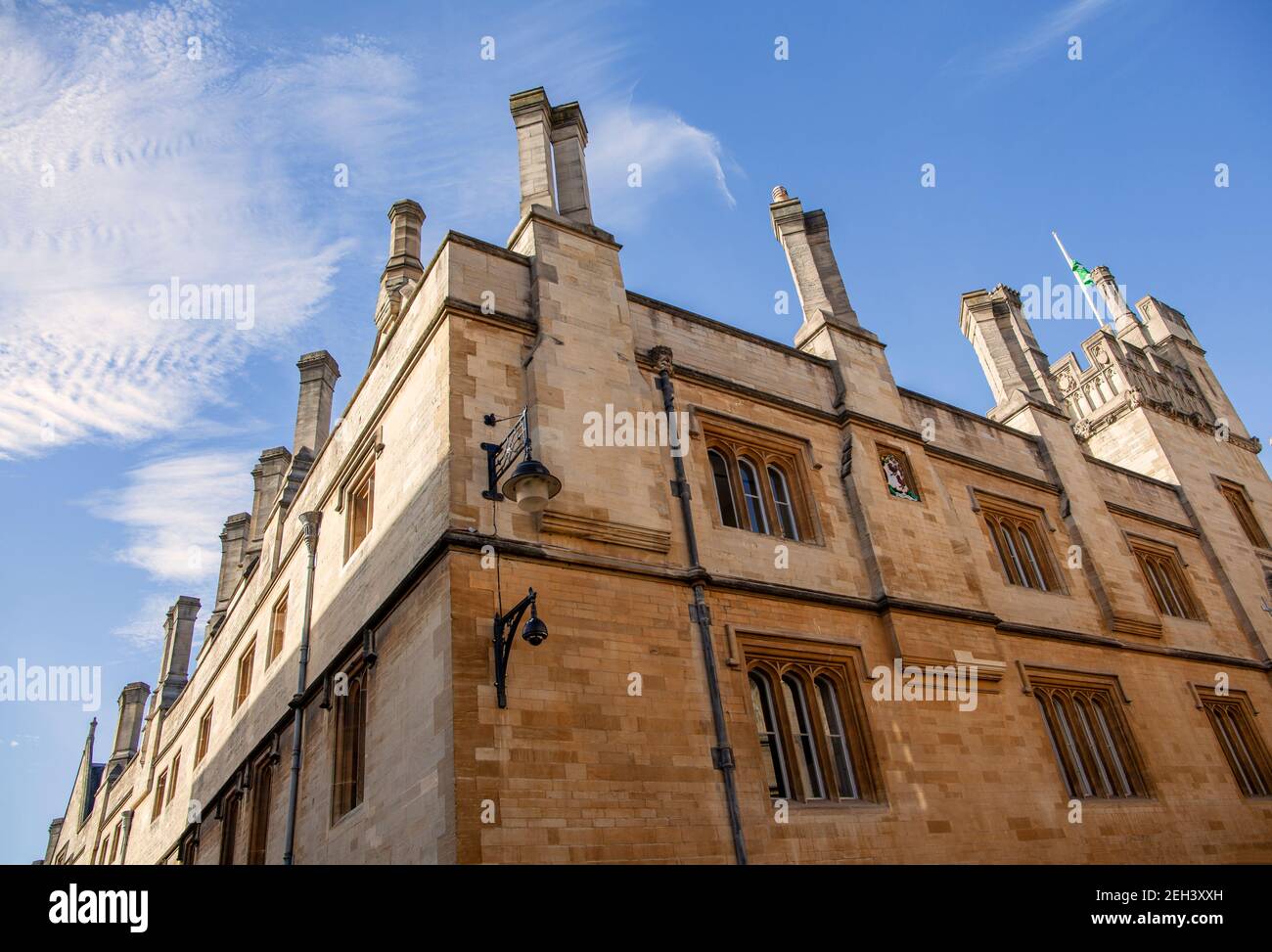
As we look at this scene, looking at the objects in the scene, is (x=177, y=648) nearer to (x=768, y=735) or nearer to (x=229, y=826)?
(x=229, y=826)

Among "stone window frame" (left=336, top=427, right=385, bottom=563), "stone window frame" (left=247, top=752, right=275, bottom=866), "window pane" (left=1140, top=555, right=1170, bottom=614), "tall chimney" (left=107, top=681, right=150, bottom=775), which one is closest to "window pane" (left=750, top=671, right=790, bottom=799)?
"stone window frame" (left=336, top=427, right=385, bottom=563)

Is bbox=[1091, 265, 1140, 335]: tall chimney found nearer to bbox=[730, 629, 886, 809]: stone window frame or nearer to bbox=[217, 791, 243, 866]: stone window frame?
bbox=[730, 629, 886, 809]: stone window frame

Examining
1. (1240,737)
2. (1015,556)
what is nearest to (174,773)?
(1015,556)

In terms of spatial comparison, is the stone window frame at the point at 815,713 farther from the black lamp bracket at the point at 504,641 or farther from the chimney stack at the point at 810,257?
the chimney stack at the point at 810,257

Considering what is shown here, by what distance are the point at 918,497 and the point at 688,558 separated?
526 centimetres

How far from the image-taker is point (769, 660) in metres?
11.0

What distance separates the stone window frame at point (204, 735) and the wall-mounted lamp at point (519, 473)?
13450 millimetres

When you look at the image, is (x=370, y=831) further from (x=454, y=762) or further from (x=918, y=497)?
(x=918, y=497)

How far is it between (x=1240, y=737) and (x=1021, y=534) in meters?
5.86
